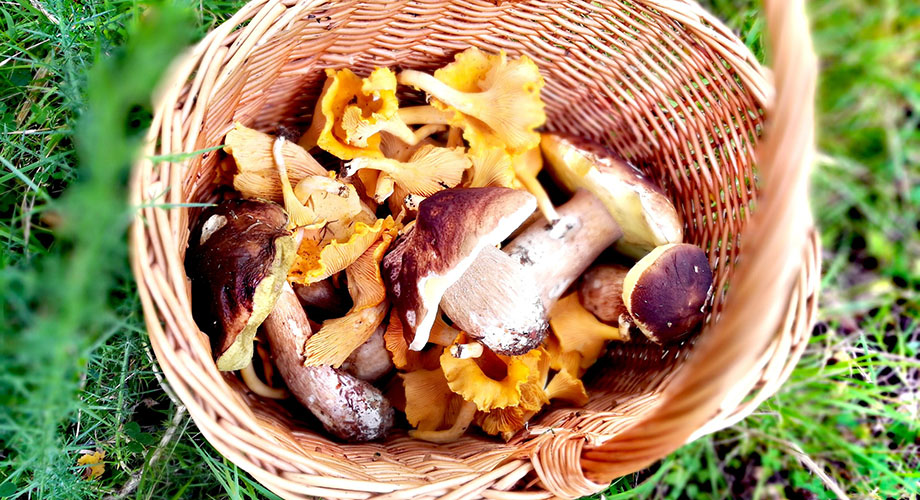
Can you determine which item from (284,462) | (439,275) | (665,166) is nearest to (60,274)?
(284,462)

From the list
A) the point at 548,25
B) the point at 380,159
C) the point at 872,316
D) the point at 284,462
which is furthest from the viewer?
the point at 872,316

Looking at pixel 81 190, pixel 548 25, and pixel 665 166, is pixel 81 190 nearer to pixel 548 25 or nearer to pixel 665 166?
Answer: pixel 548 25

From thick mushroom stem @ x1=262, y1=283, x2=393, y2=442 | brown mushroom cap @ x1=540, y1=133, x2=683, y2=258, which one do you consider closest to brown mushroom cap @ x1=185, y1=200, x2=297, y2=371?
thick mushroom stem @ x1=262, y1=283, x2=393, y2=442

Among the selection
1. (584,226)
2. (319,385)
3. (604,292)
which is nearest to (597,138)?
(584,226)

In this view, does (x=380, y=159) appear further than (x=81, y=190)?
Yes

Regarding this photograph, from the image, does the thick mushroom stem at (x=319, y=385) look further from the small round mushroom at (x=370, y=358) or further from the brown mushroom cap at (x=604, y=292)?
the brown mushroom cap at (x=604, y=292)
